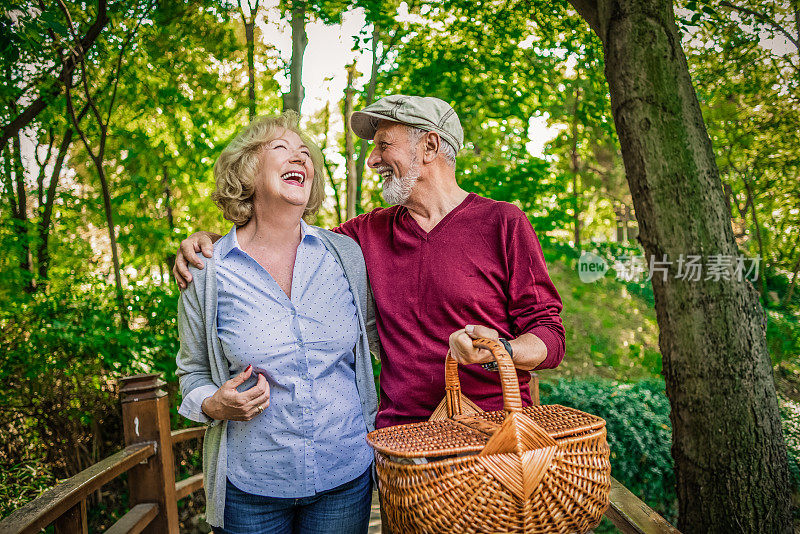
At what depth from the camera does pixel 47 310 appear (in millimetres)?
3914

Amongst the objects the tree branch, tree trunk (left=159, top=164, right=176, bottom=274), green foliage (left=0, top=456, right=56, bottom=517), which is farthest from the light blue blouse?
tree trunk (left=159, top=164, right=176, bottom=274)

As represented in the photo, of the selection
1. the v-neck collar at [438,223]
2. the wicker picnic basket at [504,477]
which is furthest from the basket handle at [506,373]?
the v-neck collar at [438,223]

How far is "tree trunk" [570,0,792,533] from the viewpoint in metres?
2.67

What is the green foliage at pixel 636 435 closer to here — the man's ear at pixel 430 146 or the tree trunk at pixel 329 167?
the tree trunk at pixel 329 167

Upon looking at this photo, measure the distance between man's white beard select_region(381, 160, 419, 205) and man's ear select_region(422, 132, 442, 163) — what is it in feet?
0.15

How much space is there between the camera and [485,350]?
1314 millimetres

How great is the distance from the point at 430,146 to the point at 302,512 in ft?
4.34

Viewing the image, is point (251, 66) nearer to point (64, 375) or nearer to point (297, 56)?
point (297, 56)

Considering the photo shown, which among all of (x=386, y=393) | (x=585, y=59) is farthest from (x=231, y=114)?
(x=386, y=393)

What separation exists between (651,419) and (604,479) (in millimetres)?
4103

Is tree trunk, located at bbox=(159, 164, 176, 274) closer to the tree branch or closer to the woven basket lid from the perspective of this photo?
the tree branch

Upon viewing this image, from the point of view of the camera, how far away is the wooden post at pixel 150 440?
252 centimetres

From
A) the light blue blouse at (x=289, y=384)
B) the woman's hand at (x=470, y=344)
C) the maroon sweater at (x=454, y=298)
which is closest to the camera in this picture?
the woman's hand at (x=470, y=344)

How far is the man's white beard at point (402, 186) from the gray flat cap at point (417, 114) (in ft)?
0.49
